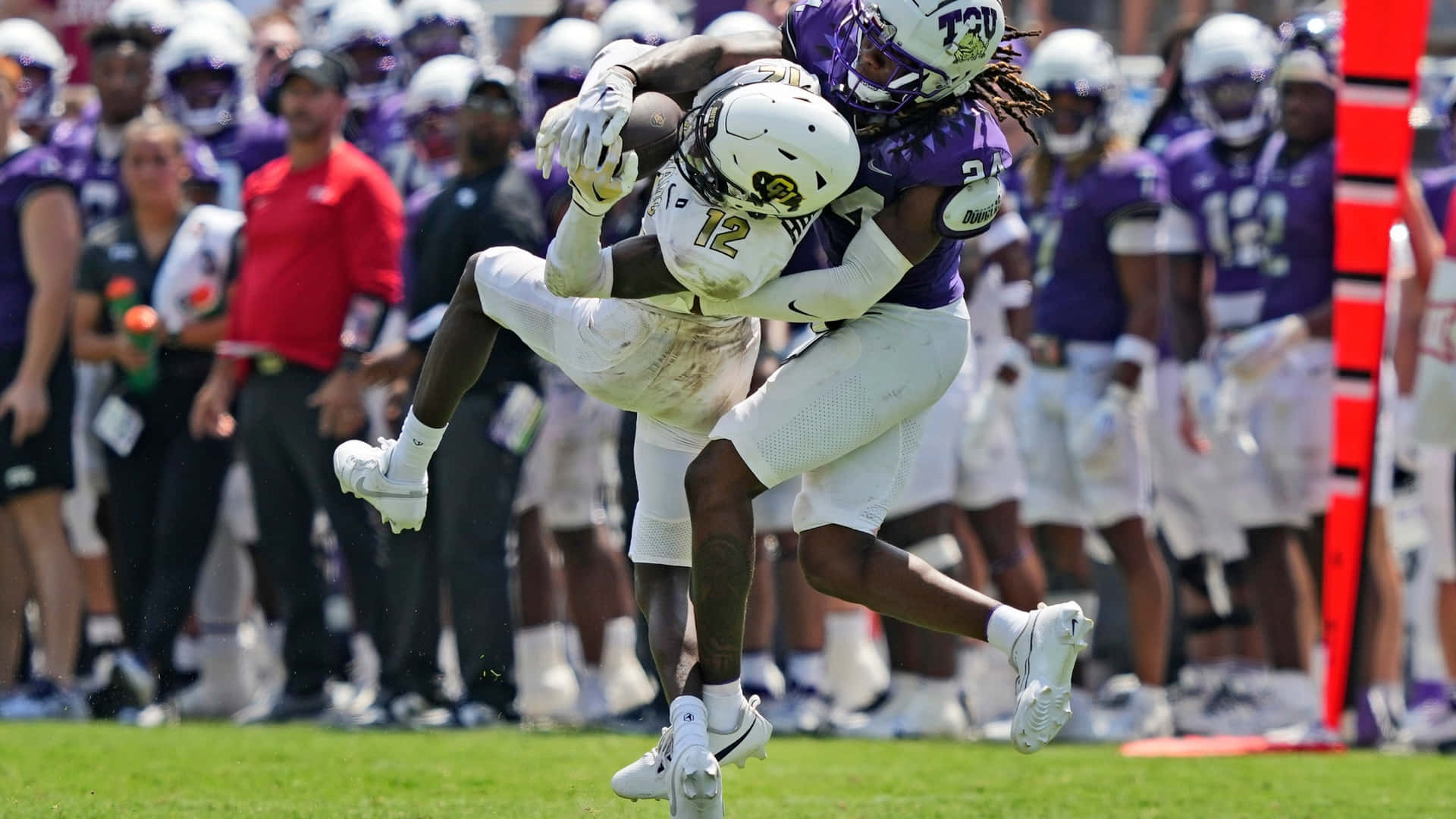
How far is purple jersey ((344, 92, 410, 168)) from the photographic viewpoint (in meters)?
9.53

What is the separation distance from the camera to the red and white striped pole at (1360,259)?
7.65 m

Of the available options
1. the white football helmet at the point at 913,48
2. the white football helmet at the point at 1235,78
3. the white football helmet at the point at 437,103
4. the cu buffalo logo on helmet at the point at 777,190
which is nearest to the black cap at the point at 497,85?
the white football helmet at the point at 437,103

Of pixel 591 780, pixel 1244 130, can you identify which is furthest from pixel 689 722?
pixel 1244 130

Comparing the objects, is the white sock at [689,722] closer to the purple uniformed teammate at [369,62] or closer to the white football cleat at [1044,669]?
the white football cleat at [1044,669]

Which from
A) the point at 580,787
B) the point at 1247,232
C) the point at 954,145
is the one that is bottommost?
the point at 580,787

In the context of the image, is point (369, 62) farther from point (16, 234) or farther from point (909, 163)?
point (909, 163)

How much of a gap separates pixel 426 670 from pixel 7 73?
10.8ft

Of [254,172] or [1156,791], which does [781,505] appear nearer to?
[1156,791]

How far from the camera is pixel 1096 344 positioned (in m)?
8.55

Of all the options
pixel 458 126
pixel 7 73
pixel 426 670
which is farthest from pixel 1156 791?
pixel 7 73

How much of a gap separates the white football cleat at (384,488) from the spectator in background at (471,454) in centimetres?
217

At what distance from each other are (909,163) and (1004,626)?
1.10 metres

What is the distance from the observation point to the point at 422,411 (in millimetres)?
5285

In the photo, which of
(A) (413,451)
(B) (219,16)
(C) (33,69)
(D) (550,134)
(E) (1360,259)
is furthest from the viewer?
(C) (33,69)
